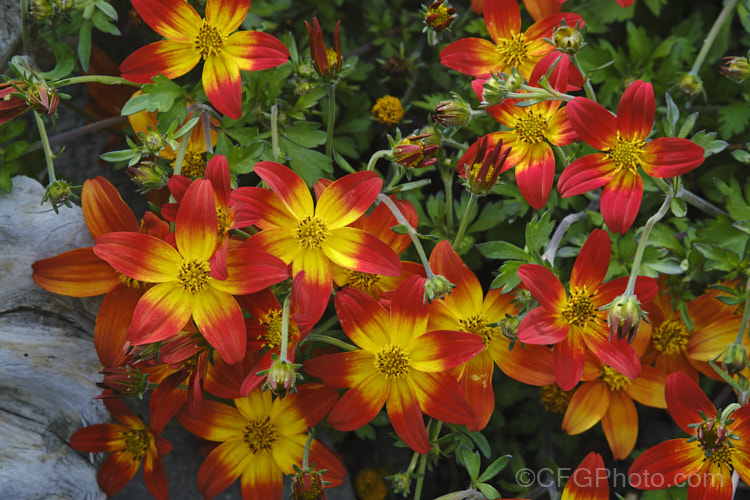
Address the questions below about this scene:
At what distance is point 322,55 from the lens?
161 centimetres

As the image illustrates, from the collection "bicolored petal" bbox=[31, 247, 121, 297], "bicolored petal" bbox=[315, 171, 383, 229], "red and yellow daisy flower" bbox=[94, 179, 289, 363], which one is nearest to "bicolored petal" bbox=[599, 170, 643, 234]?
"bicolored petal" bbox=[315, 171, 383, 229]

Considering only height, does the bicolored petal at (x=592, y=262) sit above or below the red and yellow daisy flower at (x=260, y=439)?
above

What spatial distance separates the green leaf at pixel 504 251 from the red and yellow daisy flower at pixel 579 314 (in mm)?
141

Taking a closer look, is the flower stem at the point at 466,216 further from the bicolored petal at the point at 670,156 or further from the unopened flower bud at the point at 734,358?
the unopened flower bud at the point at 734,358

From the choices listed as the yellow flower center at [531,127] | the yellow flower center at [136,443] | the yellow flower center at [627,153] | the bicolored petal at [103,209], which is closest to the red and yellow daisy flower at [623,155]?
the yellow flower center at [627,153]

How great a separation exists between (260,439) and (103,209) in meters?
0.69

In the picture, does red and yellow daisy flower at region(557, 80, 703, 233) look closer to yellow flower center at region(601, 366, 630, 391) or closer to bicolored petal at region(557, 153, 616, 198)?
bicolored petal at region(557, 153, 616, 198)

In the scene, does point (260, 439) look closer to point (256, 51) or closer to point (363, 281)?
point (363, 281)

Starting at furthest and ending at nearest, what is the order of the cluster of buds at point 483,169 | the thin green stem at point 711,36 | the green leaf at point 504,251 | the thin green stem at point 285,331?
the thin green stem at point 711,36
the green leaf at point 504,251
the cluster of buds at point 483,169
the thin green stem at point 285,331

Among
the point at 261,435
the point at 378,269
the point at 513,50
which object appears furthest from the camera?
the point at 513,50

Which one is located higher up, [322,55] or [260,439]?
[322,55]

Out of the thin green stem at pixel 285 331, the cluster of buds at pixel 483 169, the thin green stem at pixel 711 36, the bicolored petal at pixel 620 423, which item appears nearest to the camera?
the thin green stem at pixel 285 331

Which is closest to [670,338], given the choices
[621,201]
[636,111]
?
[621,201]

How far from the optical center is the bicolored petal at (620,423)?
1.77 metres
